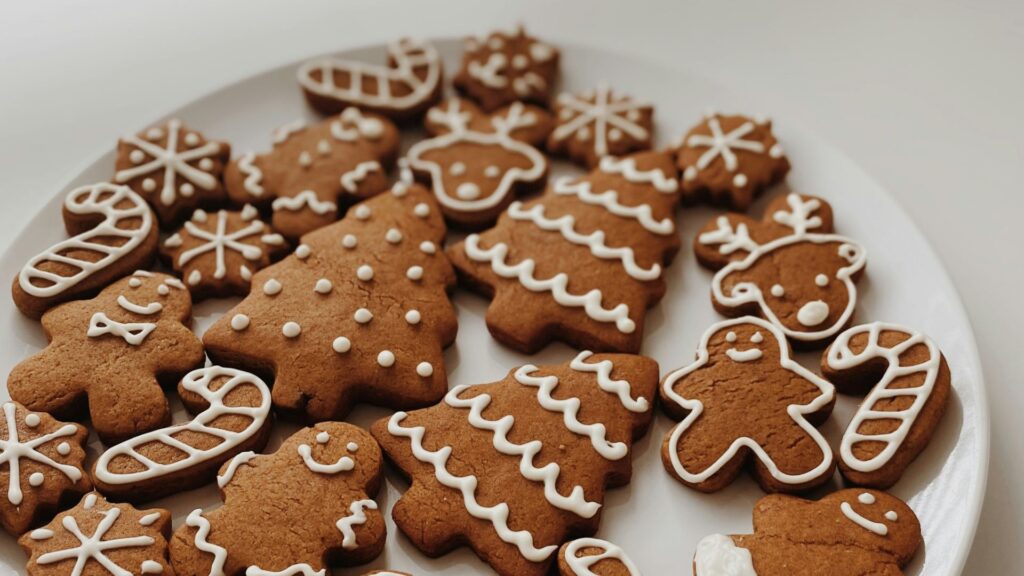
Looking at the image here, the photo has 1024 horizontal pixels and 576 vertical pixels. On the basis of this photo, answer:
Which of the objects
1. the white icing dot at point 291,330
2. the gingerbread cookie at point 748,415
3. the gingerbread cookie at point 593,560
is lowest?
the gingerbread cookie at point 593,560

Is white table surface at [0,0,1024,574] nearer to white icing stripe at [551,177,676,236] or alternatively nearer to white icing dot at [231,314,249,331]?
white icing stripe at [551,177,676,236]

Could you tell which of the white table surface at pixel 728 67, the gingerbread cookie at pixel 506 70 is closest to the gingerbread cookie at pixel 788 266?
the white table surface at pixel 728 67

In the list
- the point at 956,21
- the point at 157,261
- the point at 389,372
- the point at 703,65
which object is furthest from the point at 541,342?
the point at 956,21

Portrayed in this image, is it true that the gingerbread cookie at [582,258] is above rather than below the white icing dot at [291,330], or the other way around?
above

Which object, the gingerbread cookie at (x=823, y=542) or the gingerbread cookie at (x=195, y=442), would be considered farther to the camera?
the gingerbread cookie at (x=195, y=442)

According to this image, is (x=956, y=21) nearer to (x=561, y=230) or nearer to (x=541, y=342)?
(x=561, y=230)

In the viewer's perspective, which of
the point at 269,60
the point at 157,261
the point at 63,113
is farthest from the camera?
the point at 269,60

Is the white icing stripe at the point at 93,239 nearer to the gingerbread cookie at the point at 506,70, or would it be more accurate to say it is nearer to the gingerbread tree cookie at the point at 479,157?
the gingerbread tree cookie at the point at 479,157
